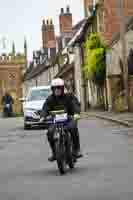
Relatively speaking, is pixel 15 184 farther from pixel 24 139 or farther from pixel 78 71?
pixel 78 71

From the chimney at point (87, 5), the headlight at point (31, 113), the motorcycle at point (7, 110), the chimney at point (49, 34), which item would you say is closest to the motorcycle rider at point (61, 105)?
the headlight at point (31, 113)

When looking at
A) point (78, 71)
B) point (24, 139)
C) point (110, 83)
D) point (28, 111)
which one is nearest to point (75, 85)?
point (78, 71)

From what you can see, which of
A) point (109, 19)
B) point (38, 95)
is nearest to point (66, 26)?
point (109, 19)

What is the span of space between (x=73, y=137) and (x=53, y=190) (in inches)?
115

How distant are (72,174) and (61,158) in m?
0.34

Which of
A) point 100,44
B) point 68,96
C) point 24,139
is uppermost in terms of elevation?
point 100,44

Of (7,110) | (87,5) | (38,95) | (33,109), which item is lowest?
(7,110)

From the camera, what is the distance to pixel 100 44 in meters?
51.8

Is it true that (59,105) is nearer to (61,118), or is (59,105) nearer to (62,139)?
(61,118)

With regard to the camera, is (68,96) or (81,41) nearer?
(68,96)

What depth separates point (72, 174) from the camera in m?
12.1

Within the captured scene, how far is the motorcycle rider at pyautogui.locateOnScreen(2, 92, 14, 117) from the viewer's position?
47.0 meters

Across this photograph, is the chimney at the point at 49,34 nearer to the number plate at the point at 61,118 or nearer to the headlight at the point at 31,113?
the headlight at the point at 31,113

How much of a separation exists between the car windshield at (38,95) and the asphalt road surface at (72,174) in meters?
10.5
